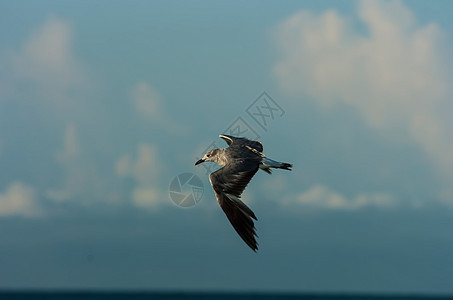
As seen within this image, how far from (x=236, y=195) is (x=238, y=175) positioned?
1.35m

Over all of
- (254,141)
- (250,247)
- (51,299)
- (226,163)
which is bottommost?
(250,247)

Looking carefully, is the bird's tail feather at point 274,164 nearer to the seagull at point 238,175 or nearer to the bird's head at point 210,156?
the seagull at point 238,175

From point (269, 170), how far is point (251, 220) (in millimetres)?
6067

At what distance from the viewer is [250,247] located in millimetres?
25656

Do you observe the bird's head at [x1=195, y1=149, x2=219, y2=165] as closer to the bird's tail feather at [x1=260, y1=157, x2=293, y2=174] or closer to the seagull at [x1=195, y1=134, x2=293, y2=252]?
the seagull at [x1=195, y1=134, x2=293, y2=252]

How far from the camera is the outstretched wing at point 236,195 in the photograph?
2636 centimetres

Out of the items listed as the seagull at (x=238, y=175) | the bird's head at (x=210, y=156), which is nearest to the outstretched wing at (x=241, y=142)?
the seagull at (x=238, y=175)

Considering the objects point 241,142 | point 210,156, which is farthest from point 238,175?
point 241,142

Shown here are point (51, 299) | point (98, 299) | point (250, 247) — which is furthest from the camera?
point (98, 299)

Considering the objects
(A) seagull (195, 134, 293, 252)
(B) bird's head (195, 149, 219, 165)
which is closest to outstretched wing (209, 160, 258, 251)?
(A) seagull (195, 134, 293, 252)

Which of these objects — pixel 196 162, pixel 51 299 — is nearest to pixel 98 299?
pixel 51 299

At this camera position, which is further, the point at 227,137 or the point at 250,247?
the point at 227,137

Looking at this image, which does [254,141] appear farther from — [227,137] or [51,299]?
[51,299]

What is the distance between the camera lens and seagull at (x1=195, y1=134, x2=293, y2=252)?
2642 centimetres
